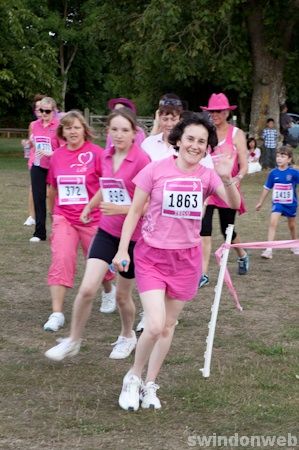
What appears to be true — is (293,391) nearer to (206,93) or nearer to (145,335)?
(145,335)

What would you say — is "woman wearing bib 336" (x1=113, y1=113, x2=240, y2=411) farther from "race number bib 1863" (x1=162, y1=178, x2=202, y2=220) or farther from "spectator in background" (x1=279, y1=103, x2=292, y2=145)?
"spectator in background" (x1=279, y1=103, x2=292, y2=145)

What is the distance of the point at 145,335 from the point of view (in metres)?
4.77

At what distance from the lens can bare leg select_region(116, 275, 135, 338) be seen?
19.1 ft

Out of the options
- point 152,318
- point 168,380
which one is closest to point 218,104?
point 168,380

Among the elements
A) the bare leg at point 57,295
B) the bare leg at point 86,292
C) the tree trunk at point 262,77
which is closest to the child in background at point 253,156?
the tree trunk at point 262,77

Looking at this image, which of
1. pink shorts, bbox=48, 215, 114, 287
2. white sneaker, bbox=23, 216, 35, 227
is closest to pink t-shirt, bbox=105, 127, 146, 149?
pink shorts, bbox=48, 215, 114, 287

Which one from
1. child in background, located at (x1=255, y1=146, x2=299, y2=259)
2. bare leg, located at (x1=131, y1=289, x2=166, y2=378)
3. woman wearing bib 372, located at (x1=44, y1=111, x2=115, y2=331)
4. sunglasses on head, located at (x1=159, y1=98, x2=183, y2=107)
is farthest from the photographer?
child in background, located at (x1=255, y1=146, x2=299, y2=259)

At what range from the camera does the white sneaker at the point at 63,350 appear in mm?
5562

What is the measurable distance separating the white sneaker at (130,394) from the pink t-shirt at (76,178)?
2144 millimetres

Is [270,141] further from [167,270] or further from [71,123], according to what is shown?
[167,270]

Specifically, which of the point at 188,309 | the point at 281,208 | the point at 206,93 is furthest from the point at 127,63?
the point at 188,309

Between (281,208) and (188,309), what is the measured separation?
3505 mm

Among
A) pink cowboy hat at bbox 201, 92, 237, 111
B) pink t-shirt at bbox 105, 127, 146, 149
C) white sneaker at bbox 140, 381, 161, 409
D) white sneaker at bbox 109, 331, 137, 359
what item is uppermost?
pink cowboy hat at bbox 201, 92, 237, 111

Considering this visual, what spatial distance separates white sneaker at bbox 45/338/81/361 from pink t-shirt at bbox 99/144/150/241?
2.78ft
